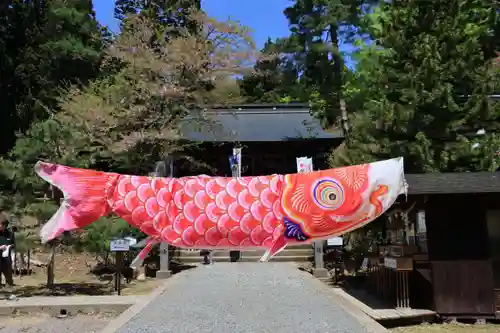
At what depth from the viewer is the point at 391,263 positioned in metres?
8.73

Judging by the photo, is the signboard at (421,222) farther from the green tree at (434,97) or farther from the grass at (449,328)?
the green tree at (434,97)

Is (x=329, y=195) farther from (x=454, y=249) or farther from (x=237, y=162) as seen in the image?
(x=237, y=162)

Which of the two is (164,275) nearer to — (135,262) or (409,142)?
(409,142)

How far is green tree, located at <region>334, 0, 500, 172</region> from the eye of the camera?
1093cm

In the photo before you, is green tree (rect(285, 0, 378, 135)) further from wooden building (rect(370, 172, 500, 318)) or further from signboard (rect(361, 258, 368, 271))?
wooden building (rect(370, 172, 500, 318))

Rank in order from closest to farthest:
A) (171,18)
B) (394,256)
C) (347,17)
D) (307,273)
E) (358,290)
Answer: (394,256) → (358,290) → (307,273) → (347,17) → (171,18)

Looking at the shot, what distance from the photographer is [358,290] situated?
11062 millimetres

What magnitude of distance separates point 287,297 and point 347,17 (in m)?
10.3

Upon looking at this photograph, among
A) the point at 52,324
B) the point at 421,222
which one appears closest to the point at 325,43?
the point at 421,222

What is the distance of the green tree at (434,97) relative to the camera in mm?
10930

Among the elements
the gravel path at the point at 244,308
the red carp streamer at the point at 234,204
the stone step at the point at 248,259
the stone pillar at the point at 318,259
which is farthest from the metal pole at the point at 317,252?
the red carp streamer at the point at 234,204

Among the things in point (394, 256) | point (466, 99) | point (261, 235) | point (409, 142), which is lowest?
point (394, 256)

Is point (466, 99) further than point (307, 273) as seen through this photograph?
No

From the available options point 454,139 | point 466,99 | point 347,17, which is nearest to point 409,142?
point 454,139
